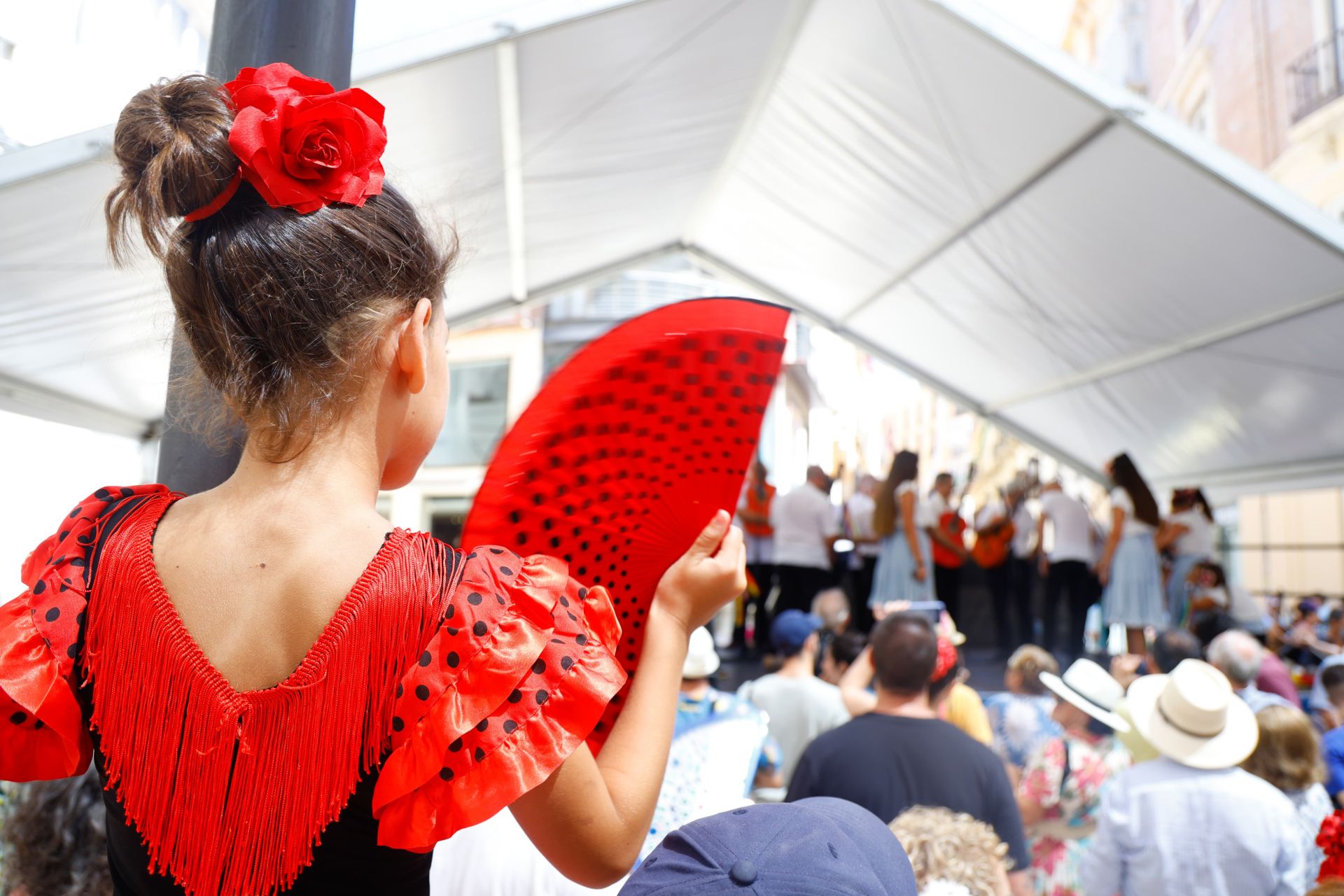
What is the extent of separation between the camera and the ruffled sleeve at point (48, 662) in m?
0.73

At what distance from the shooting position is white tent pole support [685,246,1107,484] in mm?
9195

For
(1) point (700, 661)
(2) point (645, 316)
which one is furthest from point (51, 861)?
(1) point (700, 661)

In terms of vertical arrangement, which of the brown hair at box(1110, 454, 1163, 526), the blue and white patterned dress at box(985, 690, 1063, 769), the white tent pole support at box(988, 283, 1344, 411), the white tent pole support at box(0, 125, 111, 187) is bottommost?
the blue and white patterned dress at box(985, 690, 1063, 769)

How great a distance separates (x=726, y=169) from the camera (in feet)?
24.5

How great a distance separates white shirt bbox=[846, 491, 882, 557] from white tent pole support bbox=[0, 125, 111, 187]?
5418 mm

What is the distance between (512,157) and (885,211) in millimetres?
2736

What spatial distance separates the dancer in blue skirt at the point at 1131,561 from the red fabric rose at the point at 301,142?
6.88 m

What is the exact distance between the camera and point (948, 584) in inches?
289

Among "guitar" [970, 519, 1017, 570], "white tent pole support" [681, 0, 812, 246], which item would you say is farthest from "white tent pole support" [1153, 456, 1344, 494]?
"white tent pole support" [681, 0, 812, 246]

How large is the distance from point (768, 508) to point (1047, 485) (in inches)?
85.4

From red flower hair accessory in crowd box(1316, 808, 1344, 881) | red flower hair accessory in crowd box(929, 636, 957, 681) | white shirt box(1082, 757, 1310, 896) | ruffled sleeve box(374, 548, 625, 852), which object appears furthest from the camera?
red flower hair accessory in crowd box(929, 636, 957, 681)

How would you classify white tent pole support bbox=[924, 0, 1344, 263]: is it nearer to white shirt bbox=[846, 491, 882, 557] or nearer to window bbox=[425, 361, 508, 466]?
white shirt bbox=[846, 491, 882, 557]

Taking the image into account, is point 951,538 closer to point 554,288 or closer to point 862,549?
point 862,549

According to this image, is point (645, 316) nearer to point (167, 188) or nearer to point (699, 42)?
point (167, 188)
